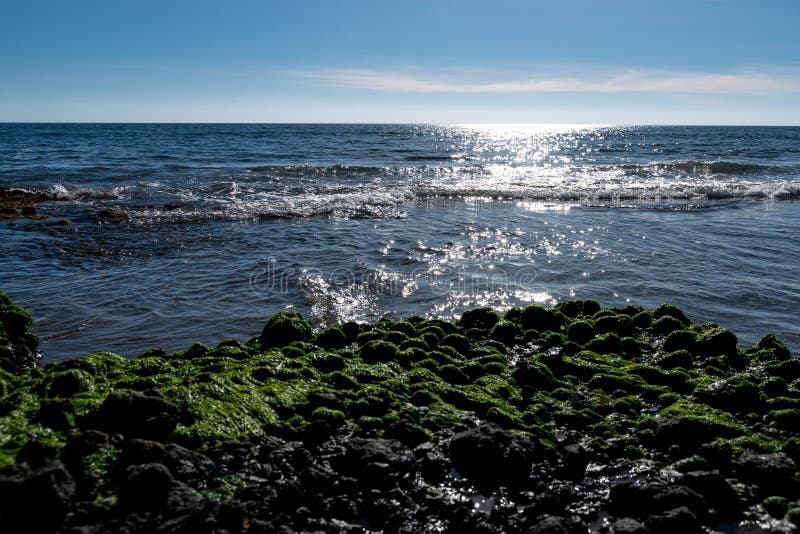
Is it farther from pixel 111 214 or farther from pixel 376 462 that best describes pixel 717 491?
pixel 111 214

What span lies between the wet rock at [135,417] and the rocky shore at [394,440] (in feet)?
0.05

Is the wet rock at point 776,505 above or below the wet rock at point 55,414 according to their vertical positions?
below

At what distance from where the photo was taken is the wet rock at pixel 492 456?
4508mm

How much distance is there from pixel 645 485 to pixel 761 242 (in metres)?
13.9

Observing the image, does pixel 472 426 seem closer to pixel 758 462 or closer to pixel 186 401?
pixel 758 462

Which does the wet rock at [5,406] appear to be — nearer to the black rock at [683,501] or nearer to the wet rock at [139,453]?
the wet rock at [139,453]

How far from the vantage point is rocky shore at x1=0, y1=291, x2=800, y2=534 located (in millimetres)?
3824

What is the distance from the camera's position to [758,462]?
455 cm

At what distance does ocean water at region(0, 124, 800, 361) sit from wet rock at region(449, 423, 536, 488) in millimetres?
4885

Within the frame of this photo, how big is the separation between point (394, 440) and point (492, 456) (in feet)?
2.91

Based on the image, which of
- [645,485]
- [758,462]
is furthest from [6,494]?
[758,462]

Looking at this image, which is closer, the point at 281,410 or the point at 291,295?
the point at 281,410

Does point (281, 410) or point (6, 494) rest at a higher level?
point (6, 494)

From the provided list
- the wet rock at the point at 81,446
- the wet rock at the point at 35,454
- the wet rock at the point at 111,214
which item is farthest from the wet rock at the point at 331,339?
the wet rock at the point at 111,214
